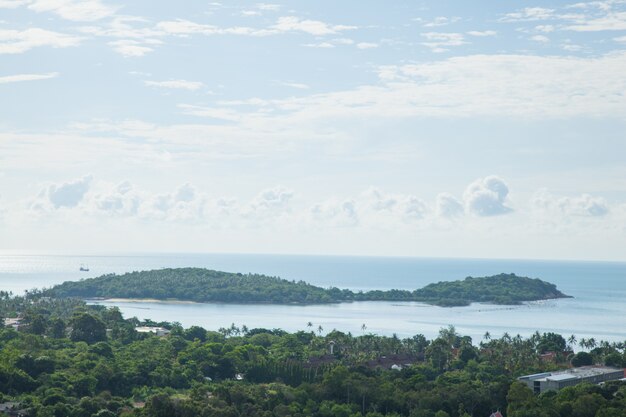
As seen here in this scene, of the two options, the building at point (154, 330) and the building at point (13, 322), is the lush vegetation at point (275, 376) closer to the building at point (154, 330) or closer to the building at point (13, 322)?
the building at point (154, 330)

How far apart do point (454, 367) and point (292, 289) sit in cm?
9933

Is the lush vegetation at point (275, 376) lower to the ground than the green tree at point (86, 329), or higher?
lower

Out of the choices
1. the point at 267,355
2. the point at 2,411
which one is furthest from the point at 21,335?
the point at 2,411

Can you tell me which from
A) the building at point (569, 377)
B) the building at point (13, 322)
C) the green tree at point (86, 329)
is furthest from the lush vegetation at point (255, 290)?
the building at point (569, 377)

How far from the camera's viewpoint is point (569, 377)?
6009 centimetres

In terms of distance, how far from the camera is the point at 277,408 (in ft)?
155

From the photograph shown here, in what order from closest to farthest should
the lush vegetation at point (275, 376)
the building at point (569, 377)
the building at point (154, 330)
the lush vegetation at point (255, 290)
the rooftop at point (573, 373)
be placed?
the lush vegetation at point (275, 376) → the building at point (569, 377) → the rooftop at point (573, 373) → the building at point (154, 330) → the lush vegetation at point (255, 290)

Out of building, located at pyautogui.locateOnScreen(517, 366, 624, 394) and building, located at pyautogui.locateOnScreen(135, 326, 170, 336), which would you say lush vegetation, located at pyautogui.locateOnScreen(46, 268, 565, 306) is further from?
building, located at pyautogui.locateOnScreen(517, 366, 624, 394)

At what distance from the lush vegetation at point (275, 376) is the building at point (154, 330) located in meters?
4.20

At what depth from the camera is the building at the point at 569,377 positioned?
192 feet

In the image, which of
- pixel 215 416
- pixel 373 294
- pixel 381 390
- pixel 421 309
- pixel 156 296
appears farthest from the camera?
pixel 373 294

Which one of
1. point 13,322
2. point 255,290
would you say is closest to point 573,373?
point 13,322

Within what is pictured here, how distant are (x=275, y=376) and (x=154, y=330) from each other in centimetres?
3433

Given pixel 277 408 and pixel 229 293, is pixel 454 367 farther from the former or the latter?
pixel 229 293
